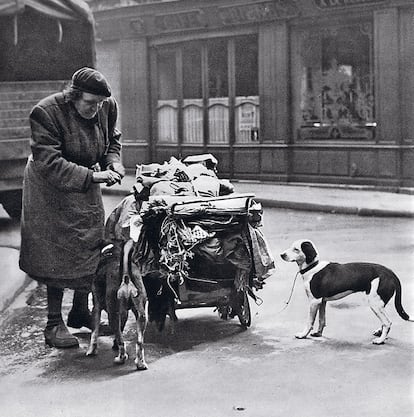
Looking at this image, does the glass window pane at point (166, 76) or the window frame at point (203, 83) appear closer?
the window frame at point (203, 83)

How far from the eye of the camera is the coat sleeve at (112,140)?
6.30 metres

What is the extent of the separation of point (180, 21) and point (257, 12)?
2153 millimetres

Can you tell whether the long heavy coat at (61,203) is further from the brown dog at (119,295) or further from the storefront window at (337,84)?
the storefront window at (337,84)

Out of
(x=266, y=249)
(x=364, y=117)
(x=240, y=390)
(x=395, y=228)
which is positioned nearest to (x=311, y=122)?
(x=364, y=117)

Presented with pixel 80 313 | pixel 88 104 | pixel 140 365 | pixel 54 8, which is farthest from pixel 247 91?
pixel 140 365

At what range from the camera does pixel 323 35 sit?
16.1m

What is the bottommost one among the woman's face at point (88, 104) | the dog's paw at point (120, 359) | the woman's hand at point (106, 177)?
the dog's paw at point (120, 359)

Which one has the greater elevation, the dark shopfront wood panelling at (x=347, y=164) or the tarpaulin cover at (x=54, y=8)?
the tarpaulin cover at (x=54, y=8)

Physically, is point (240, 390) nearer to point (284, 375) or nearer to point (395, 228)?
point (284, 375)

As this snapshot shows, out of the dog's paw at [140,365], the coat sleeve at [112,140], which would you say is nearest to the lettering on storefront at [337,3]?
the coat sleeve at [112,140]

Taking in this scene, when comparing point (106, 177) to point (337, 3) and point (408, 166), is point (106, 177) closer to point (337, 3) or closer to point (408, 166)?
point (408, 166)

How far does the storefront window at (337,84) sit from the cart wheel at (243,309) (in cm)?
959

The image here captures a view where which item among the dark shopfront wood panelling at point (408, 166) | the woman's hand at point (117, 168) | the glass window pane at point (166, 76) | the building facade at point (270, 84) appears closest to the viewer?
the woman's hand at point (117, 168)

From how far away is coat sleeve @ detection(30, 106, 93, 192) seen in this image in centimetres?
586
